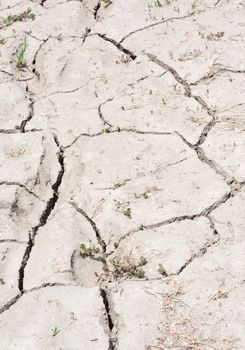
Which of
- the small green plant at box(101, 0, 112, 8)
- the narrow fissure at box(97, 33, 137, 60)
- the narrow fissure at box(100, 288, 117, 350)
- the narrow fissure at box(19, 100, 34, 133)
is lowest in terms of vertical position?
the narrow fissure at box(100, 288, 117, 350)

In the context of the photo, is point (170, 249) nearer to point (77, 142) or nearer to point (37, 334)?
point (37, 334)

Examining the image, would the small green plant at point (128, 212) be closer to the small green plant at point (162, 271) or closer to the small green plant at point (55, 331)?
the small green plant at point (162, 271)

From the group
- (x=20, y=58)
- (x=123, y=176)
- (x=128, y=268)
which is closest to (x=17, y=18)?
(x=20, y=58)

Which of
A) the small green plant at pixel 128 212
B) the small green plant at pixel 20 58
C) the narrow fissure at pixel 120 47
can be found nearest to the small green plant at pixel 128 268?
the small green plant at pixel 128 212

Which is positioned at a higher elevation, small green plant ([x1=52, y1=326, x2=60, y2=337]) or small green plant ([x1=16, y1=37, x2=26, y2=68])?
small green plant ([x1=16, y1=37, x2=26, y2=68])

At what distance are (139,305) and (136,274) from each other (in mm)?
149

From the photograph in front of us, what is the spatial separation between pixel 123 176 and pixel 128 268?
573mm

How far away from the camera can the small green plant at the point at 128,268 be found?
2.49 metres

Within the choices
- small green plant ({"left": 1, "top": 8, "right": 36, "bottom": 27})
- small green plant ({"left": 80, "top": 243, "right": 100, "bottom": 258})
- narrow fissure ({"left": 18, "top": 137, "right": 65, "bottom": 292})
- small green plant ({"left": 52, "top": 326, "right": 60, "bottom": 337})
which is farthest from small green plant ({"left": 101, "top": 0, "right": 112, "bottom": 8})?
small green plant ({"left": 52, "top": 326, "right": 60, "bottom": 337})

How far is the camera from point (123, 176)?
9.69 ft

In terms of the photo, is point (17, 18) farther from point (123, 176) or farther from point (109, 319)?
point (109, 319)

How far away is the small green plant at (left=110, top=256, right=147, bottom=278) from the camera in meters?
2.49

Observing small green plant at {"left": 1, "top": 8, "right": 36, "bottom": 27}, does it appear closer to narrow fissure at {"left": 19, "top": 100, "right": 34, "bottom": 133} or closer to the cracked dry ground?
the cracked dry ground

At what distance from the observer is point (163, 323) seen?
2301 millimetres
